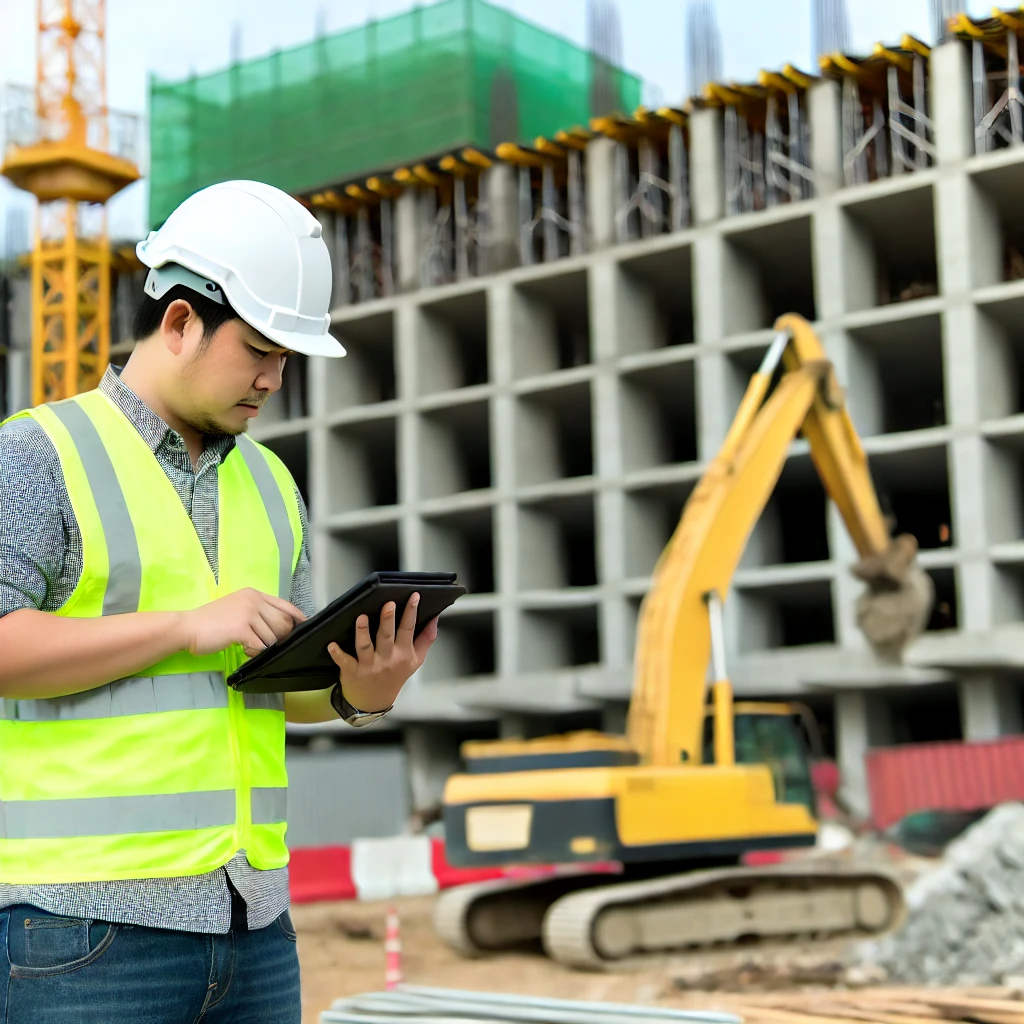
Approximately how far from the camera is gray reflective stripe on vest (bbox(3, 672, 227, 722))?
2057mm

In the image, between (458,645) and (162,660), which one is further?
(458,645)

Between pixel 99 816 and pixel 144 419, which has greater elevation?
pixel 144 419

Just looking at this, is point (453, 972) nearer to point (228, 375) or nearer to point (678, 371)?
point (228, 375)

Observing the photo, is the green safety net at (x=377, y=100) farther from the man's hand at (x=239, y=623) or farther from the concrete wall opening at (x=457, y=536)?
the man's hand at (x=239, y=623)

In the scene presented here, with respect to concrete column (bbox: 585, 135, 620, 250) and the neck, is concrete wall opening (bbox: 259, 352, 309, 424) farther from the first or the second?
the neck

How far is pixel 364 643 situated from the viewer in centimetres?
214

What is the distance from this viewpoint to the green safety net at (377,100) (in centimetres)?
3519

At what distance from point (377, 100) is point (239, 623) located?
1403 inches

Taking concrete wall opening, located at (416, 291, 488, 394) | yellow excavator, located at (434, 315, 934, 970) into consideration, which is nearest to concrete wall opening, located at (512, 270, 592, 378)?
concrete wall opening, located at (416, 291, 488, 394)

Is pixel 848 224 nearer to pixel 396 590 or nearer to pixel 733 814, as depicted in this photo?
pixel 733 814

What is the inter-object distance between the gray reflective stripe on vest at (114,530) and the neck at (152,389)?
0.14 meters

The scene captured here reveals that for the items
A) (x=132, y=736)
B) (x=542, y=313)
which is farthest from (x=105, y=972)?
(x=542, y=313)

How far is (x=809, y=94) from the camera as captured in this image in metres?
26.6

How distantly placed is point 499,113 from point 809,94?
34.9 feet
